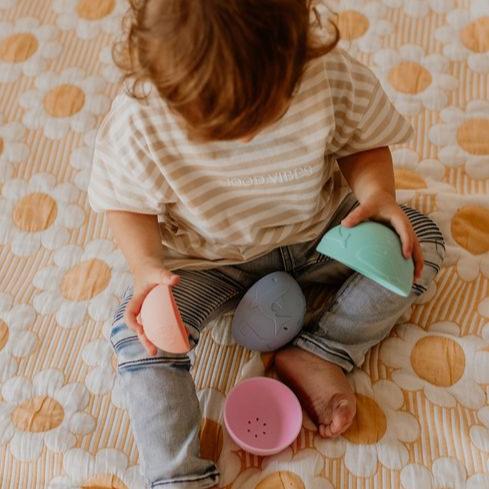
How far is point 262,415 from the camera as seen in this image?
0.78m

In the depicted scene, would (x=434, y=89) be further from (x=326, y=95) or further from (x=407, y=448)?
(x=407, y=448)

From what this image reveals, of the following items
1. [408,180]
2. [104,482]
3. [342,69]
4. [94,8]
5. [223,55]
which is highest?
[223,55]

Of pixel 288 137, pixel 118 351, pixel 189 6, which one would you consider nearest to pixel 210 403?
pixel 118 351

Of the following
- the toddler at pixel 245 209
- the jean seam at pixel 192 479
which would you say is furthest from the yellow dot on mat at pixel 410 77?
the jean seam at pixel 192 479

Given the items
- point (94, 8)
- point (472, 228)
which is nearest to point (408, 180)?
point (472, 228)

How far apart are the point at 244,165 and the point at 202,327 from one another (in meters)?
0.22

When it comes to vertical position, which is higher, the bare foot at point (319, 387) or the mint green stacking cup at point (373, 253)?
the mint green stacking cup at point (373, 253)

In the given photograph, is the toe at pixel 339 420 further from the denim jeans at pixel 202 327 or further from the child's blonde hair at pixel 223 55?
the child's blonde hair at pixel 223 55

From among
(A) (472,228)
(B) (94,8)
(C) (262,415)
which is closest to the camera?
(C) (262,415)

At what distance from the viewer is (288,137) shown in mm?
694

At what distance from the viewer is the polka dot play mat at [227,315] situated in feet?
2.50

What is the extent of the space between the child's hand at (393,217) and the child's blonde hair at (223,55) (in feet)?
0.66

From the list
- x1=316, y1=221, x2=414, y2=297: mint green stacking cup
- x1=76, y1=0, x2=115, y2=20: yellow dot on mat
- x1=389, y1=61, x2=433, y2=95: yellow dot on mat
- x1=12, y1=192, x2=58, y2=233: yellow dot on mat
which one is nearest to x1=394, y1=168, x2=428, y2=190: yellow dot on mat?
x1=389, y1=61, x2=433, y2=95: yellow dot on mat

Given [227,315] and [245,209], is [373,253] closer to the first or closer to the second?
[245,209]
